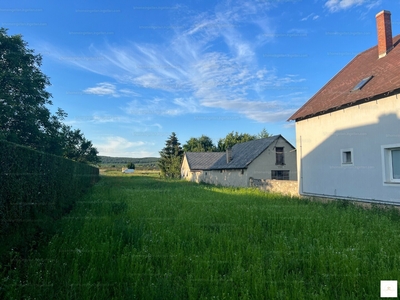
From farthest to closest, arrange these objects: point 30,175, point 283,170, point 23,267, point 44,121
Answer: point 283,170, point 44,121, point 30,175, point 23,267

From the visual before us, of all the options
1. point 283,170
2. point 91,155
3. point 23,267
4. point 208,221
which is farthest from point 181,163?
point 23,267

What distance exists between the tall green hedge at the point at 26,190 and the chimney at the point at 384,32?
15478 mm

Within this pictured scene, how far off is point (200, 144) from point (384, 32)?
54.0m

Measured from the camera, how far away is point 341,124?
1202 centimetres

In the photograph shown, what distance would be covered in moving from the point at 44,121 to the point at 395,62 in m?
23.8

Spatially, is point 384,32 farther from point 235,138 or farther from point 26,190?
point 235,138

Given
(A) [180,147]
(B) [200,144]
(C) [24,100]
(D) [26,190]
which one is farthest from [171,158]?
(D) [26,190]

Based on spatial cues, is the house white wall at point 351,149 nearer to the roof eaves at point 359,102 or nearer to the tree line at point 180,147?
the roof eaves at point 359,102

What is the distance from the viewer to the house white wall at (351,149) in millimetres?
9672

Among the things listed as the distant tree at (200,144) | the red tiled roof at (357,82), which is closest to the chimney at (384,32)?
the red tiled roof at (357,82)

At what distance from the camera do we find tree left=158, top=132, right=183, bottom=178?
51.9m

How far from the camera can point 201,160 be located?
1614 inches

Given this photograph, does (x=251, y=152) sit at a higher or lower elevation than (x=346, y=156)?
higher

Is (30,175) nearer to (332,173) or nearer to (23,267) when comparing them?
(23,267)
